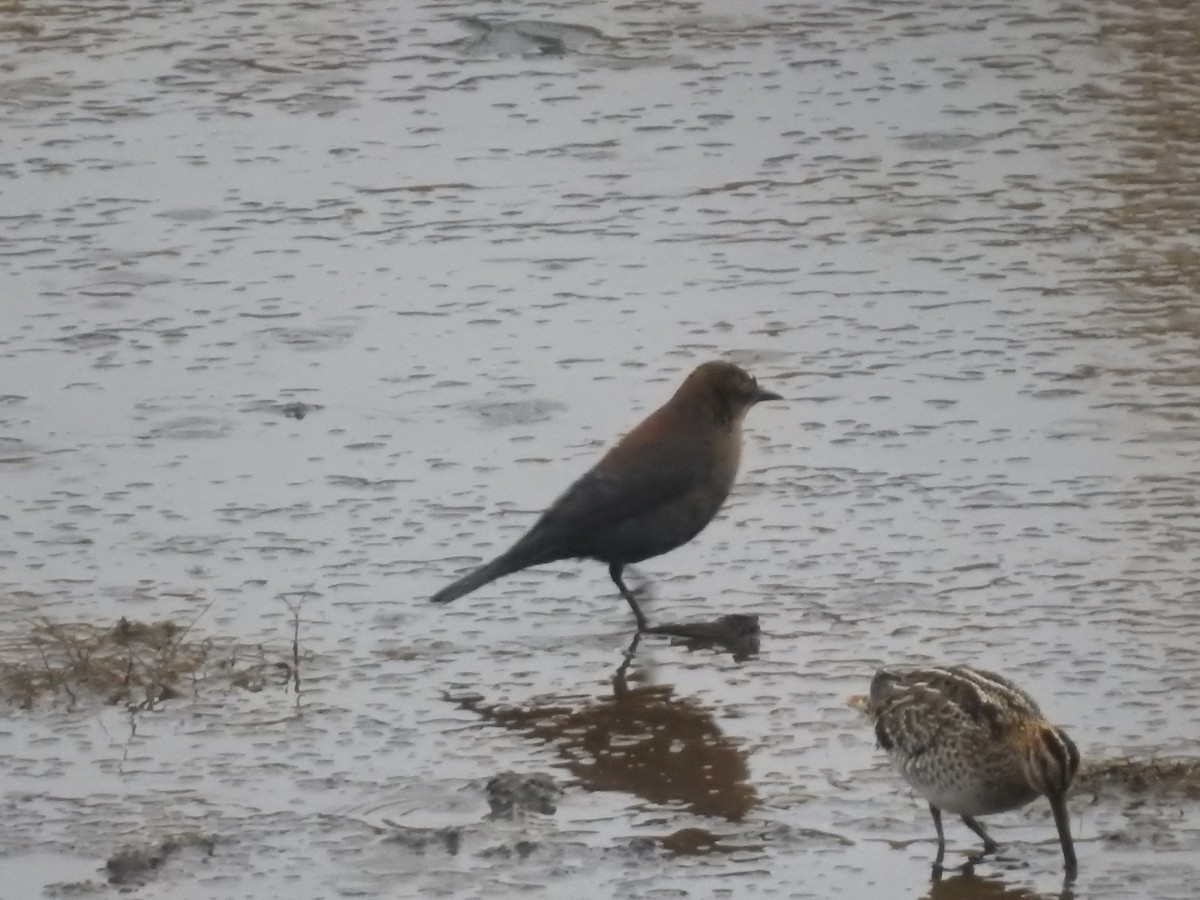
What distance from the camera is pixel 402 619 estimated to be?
26.6ft

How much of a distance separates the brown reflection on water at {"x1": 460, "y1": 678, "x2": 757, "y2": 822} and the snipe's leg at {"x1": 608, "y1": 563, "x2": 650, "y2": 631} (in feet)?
1.22

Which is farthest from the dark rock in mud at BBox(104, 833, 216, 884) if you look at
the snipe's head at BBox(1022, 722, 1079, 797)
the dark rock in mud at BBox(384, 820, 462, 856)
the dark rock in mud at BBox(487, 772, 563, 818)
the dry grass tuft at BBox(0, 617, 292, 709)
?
the snipe's head at BBox(1022, 722, 1079, 797)

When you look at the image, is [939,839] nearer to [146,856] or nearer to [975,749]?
[975,749]

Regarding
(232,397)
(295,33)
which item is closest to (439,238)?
(232,397)

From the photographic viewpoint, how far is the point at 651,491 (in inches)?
328

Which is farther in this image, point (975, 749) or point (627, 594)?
point (627, 594)

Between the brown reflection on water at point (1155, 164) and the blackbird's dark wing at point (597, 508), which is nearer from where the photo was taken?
the blackbird's dark wing at point (597, 508)

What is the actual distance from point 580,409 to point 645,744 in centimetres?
259

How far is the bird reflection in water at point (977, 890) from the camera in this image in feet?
20.5

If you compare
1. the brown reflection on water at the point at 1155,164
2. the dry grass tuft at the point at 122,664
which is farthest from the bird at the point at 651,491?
the brown reflection on water at the point at 1155,164

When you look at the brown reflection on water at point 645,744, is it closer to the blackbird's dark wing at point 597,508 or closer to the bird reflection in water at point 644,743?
the bird reflection in water at point 644,743

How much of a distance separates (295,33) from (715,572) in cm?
610

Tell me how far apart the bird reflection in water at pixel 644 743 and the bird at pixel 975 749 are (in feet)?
1.47

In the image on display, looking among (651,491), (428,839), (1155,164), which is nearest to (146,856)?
(428,839)
